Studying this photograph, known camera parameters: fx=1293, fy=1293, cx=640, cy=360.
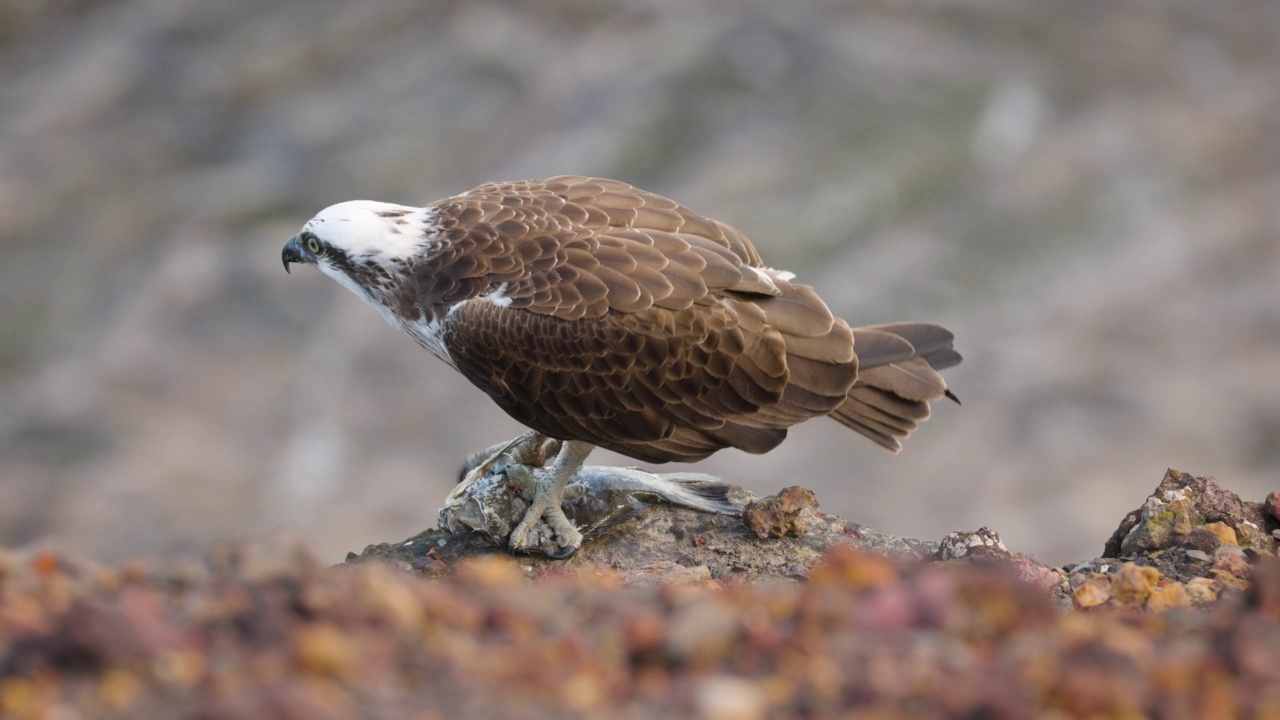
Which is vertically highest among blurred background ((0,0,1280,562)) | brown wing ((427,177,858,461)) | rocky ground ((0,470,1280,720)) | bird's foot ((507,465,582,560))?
blurred background ((0,0,1280,562))

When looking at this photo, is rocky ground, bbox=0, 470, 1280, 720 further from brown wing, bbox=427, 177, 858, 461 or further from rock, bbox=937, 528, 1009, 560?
brown wing, bbox=427, 177, 858, 461

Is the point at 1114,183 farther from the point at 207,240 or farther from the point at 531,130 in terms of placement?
the point at 207,240

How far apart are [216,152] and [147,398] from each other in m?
5.52

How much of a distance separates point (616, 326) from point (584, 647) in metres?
2.75

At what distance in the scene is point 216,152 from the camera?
22.4 meters

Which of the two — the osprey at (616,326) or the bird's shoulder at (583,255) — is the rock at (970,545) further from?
the bird's shoulder at (583,255)

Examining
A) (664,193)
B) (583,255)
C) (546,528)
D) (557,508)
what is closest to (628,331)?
(583,255)

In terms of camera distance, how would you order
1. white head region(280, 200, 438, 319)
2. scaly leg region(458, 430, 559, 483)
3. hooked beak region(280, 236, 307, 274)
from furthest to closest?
scaly leg region(458, 430, 559, 483) < hooked beak region(280, 236, 307, 274) < white head region(280, 200, 438, 319)

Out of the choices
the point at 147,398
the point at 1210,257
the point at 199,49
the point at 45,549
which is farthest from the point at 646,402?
the point at 199,49

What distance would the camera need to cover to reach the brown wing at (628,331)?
6.05 meters

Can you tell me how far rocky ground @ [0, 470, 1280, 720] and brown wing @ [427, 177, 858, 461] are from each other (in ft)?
6.85

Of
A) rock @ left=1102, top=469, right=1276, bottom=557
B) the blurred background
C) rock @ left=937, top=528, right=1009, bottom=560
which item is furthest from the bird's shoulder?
the blurred background

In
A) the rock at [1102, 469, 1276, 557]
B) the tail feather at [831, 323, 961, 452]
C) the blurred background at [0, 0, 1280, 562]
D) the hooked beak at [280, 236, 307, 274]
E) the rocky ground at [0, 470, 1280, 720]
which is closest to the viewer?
the rocky ground at [0, 470, 1280, 720]

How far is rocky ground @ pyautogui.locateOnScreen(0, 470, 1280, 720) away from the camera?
3.05 m
